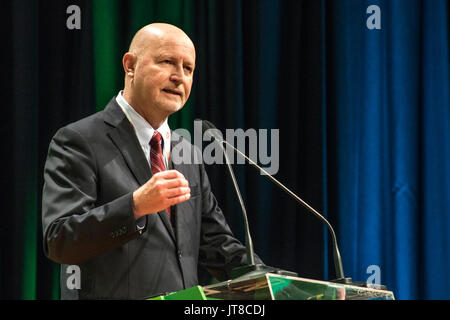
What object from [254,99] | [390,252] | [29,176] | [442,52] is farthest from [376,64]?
[29,176]

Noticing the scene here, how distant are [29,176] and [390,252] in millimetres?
1686

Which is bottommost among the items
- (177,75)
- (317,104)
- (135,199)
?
(135,199)

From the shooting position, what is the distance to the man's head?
2.10 m

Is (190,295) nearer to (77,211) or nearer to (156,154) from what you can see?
(77,211)

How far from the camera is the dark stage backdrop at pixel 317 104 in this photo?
2.76 meters

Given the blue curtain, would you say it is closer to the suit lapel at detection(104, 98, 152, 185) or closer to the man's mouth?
the man's mouth

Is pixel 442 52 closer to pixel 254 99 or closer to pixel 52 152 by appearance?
pixel 254 99

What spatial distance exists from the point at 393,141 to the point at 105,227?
71.0 inches

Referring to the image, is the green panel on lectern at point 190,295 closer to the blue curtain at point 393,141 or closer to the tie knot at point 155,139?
the tie knot at point 155,139

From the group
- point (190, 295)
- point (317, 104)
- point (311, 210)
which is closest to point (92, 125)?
point (311, 210)

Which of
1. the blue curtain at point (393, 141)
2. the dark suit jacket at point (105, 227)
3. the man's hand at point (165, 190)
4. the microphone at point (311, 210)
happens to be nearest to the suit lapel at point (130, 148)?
the dark suit jacket at point (105, 227)

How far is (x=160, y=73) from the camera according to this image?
6.89 ft

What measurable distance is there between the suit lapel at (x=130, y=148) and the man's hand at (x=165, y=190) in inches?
15.7

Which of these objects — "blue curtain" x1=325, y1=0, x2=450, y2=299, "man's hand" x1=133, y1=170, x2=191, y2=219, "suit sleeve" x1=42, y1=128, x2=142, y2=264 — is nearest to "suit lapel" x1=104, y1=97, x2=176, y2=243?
"suit sleeve" x1=42, y1=128, x2=142, y2=264
